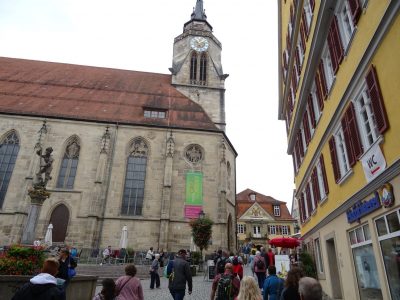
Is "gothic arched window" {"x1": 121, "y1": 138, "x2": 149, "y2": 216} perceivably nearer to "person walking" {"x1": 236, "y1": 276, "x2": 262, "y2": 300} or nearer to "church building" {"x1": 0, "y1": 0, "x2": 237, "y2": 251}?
"church building" {"x1": 0, "y1": 0, "x2": 237, "y2": 251}

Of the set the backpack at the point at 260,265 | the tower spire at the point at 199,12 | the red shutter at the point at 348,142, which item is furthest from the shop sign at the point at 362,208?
the tower spire at the point at 199,12

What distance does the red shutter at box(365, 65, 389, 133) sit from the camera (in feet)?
17.4

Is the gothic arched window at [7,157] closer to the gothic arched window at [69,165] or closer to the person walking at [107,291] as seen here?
the gothic arched window at [69,165]

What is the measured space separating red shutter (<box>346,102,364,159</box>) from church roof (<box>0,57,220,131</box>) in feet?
Result: 64.2

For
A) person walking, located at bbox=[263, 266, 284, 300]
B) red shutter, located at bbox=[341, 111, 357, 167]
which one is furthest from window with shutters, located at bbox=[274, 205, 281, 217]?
person walking, located at bbox=[263, 266, 284, 300]

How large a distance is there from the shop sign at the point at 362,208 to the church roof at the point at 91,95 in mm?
19622

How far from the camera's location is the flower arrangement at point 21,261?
6.86 metres

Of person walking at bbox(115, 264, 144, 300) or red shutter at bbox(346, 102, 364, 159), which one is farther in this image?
red shutter at bbox(346, 102, 364, 159)

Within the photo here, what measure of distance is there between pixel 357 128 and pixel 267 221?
121 ft

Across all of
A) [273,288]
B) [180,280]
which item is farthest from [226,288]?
[180,280]

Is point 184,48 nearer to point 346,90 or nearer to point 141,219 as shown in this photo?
point 141,219

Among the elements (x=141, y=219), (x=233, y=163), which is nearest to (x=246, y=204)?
(x=233, y=163)

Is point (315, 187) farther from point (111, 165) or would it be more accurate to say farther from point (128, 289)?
point (111, 165)

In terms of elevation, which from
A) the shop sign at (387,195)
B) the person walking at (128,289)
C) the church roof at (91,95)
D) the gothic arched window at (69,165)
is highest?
the church roof at (91,95)
